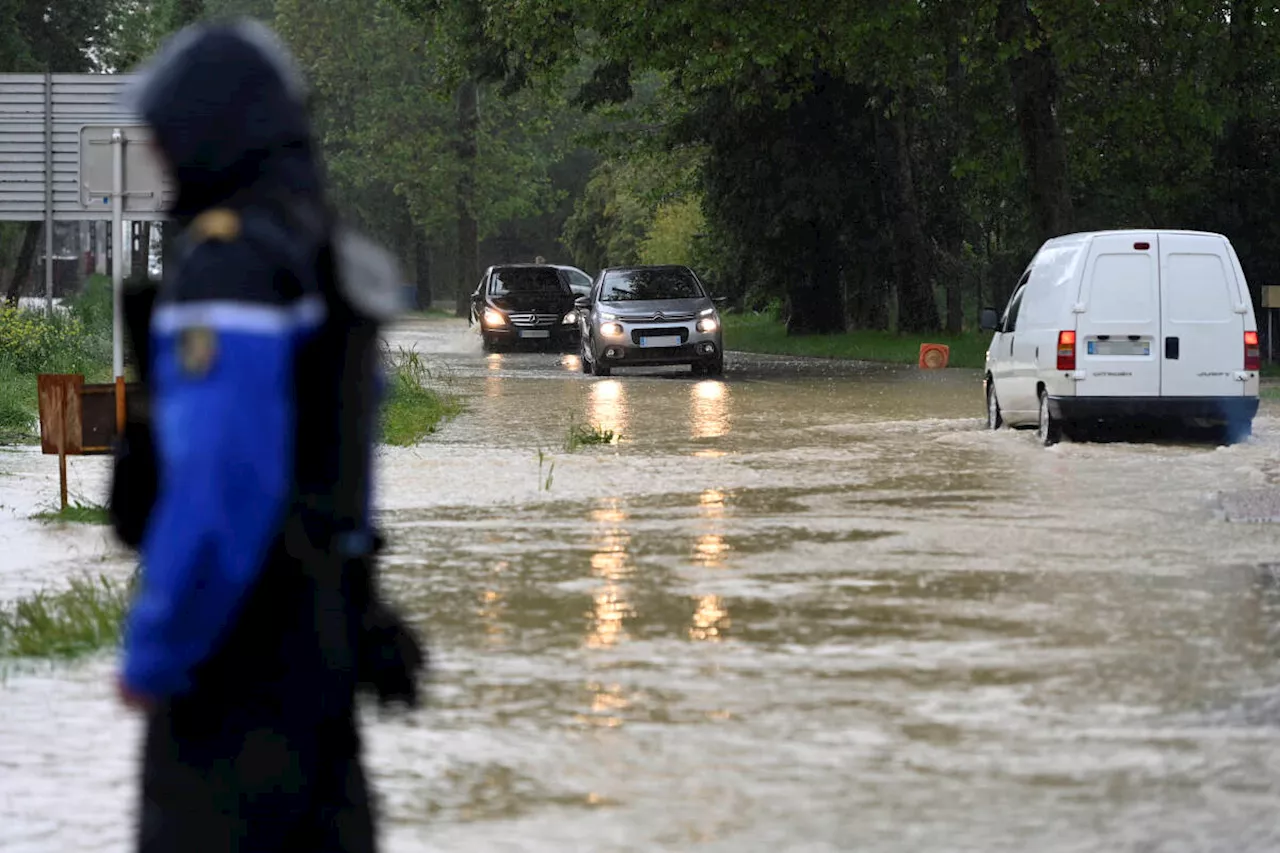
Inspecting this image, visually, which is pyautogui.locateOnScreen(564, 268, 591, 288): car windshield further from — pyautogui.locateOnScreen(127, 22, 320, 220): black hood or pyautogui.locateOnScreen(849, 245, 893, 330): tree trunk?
pyautogui.locateOnScreen(127, 22, 320, 220): black hood

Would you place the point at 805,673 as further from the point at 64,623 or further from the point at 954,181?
the point at 954,181

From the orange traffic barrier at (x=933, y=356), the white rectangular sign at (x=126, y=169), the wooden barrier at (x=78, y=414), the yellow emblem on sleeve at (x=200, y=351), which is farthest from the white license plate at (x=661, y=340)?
the yellow emblem on sleeve at (x=200, y=351)

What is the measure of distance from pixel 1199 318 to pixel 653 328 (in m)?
15.9

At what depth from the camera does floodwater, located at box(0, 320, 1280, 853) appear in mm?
6758

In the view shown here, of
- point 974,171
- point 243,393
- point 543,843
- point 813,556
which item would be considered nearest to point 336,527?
point 243,393

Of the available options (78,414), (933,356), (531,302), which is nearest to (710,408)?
(933,356)

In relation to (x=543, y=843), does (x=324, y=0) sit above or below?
above

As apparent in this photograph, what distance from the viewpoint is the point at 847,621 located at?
10.4m

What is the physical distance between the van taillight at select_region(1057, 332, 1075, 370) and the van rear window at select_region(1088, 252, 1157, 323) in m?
0.30

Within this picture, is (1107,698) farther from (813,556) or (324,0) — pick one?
(324,0)

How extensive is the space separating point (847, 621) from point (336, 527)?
22.0ft

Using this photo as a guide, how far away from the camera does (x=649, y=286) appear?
36875mm

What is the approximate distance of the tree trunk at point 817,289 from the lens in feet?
156

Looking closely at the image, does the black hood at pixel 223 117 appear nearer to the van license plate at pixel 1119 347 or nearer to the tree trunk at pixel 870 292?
the van license plate at pixel 1119 347
